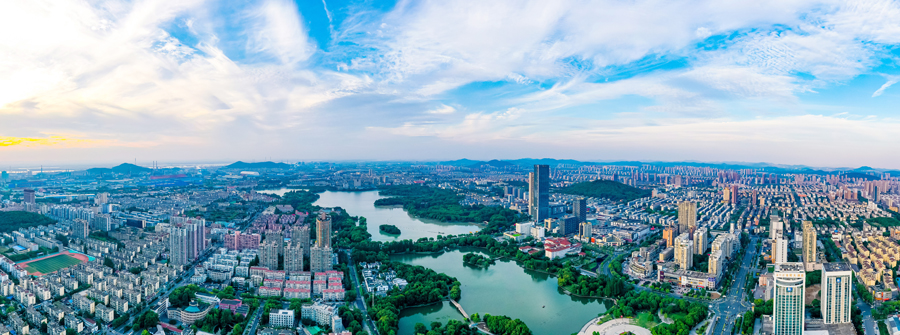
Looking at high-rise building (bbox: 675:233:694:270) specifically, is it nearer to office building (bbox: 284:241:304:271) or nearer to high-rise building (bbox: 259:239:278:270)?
office building (bbox: 284:241:304:271)

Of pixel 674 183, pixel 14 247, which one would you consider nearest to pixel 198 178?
pixel 14 247

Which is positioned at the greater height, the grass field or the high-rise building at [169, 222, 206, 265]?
the high-rise building at [169, 222, 206, 265]

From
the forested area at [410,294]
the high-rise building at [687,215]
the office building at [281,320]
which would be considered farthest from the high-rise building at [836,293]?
the office building at [281,320]

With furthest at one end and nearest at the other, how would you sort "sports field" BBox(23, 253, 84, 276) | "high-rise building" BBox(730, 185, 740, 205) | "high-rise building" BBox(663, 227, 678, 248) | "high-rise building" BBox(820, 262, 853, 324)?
"high-rise building" BBox(730, 185, 740, 205) → "high-rise building" BBox(663, 227, 678, 248) → "sports field" BBox(23, 253, 84, 276) → "high-rise building" BBox(820, 262, 853, 324)

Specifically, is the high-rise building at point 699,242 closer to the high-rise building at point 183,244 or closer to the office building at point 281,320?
the office building at point 281,320

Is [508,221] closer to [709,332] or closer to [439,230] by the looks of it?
[439,230]

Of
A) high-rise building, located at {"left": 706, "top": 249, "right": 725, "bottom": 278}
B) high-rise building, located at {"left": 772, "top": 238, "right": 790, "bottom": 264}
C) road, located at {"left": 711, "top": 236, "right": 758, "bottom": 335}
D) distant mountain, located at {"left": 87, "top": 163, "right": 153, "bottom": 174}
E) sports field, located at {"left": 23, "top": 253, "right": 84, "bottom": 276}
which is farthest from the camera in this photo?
distant mountain, located at {"left": 87, "top": 163, "right": 153, "bottom": 174}

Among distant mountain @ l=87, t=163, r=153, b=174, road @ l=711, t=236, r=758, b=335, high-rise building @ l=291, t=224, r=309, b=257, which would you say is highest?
distant mountain @ l=87, t=163, r=153, b=174

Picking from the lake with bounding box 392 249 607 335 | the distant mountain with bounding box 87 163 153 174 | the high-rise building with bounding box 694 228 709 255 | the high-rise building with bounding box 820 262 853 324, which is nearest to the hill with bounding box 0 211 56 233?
the lake with bounding box 392 249 607 335

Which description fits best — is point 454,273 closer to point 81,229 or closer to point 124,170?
point 81,229
